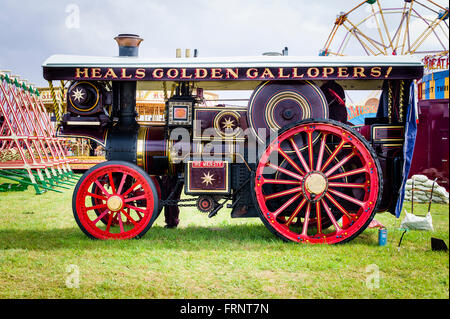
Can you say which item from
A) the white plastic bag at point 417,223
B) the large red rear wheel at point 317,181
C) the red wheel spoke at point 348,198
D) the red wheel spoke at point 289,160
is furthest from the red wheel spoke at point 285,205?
the white plastic bag at point 417,223

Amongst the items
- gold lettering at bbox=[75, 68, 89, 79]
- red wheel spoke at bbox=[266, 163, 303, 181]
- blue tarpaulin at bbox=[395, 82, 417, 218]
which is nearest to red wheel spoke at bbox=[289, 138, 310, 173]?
red wheel spoke at bbox=[266, 163, 303, 181]

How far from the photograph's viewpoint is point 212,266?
12.2ft

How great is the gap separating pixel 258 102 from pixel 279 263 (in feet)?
6.22

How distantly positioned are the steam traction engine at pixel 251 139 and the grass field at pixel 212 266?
35 cm

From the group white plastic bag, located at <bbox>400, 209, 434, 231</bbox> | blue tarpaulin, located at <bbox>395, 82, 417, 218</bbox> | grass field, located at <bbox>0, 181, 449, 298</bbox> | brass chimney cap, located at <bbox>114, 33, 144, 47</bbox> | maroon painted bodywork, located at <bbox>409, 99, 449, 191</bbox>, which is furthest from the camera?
maroon painted bodywork, located at <bbox>409, 99, 449, 191</bbox>

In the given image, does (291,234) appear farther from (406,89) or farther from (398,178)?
(406,89)

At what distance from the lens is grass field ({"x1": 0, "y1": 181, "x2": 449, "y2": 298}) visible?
310 cm

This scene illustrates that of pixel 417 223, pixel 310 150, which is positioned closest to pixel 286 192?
pixel 310 150

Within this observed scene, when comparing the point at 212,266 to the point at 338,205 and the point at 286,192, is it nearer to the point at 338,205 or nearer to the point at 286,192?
the point at 286,192

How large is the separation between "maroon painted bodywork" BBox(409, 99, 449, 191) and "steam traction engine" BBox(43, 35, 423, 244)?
4.39 metres

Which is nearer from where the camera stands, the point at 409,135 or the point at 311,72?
the point at 311,72

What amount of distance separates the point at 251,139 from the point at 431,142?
5892 mm

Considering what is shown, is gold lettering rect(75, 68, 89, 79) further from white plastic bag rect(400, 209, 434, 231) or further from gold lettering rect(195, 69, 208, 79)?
white plastic bag rect(400, 209, 434, 231)

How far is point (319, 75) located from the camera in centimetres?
431
